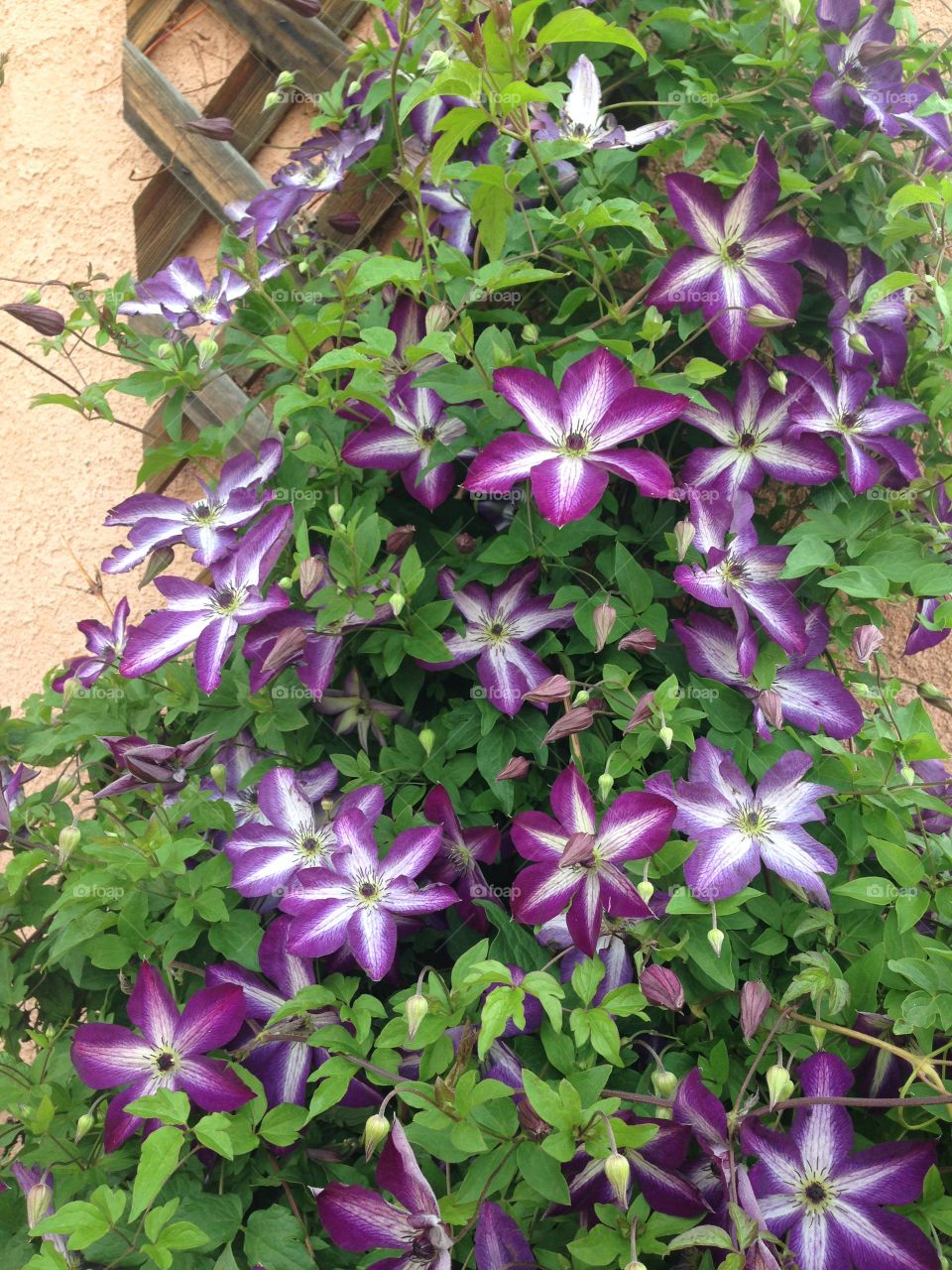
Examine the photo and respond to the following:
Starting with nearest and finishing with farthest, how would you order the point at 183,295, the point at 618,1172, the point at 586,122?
the point at 618,1172, the point at 586,122, the point at 183,295

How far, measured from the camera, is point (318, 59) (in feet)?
4.78

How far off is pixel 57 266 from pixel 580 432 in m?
1.25

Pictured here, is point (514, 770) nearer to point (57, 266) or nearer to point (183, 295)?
point (183, 295)

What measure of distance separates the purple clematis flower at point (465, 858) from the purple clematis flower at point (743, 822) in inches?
6.1

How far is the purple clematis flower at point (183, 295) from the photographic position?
3.99ft

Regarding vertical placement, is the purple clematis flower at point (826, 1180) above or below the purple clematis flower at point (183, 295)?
below

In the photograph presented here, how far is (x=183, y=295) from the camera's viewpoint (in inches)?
48.9

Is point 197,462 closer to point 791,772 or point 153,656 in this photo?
point 153,656

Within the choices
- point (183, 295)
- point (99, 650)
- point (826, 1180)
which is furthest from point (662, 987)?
point (183, 295)

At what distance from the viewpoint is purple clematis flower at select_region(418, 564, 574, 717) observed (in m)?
0.99

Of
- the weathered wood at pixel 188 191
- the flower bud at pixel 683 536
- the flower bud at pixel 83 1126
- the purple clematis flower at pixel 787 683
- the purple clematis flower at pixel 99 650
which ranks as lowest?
the purple clematis flower at pixel 787 683

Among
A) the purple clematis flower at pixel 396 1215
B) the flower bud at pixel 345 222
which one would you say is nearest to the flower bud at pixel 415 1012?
the purple clematis flower at pixel 396 1215

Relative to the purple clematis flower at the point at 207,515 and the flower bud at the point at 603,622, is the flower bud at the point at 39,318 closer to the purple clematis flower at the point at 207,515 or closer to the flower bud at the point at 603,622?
the purple clematis flower at the point at 207,515

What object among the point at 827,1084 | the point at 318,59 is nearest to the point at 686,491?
the point at 827,1084
